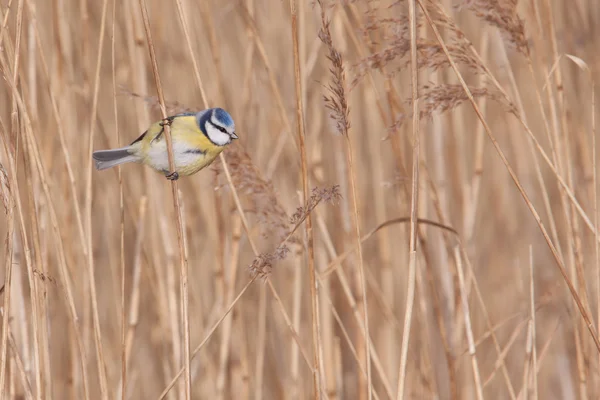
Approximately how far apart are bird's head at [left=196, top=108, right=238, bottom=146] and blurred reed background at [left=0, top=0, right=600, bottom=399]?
0.05 metres

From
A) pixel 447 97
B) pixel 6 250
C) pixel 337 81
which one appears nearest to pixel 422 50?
pixel 447 97

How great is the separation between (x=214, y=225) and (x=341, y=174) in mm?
423

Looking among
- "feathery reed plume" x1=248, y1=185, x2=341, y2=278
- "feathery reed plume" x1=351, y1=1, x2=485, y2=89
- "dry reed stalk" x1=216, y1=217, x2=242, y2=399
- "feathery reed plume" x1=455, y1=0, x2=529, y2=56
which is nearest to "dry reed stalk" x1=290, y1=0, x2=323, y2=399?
"feathery reed plume" x1=248, y1=185, x2=341, y2=278

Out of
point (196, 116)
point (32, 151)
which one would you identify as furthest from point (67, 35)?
point (32, 151)

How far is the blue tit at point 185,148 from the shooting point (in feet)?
4.66

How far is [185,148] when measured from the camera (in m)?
1.46

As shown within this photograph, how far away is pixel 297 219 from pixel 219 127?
352mm

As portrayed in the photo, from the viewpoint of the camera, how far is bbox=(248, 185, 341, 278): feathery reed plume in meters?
1.06

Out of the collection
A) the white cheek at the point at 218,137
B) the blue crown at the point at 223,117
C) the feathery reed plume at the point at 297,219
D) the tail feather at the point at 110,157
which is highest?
the blue crown at the point at 223,117

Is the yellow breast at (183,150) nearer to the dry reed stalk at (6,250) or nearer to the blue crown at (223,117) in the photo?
the blue crown at (223,117)

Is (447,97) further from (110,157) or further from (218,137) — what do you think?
(110,157)

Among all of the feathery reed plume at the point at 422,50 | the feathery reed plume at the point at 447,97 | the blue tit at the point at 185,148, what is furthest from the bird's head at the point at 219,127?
the feathery reed plume at the point at 447,97

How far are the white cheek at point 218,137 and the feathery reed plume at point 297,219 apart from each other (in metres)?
0.34

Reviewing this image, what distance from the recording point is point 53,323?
209 centimetres
